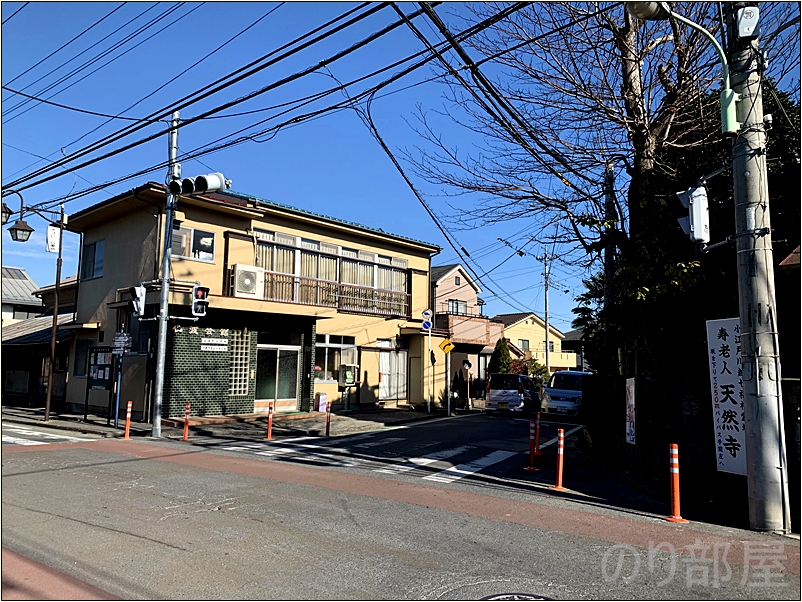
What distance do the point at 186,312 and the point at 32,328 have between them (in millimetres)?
11362

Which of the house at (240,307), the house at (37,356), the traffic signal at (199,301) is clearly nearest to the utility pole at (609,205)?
the traffic signal at (199,301)

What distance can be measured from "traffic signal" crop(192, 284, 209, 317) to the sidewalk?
3.34m

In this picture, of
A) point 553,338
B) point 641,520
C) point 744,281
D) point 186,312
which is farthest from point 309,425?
point 553,338

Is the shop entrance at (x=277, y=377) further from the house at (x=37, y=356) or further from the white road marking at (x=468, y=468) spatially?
the white road marking at (x=468, y=468)

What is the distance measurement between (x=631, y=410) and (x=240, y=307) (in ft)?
41.8

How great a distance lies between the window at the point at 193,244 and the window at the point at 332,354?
212 inches

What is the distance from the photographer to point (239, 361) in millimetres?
20922

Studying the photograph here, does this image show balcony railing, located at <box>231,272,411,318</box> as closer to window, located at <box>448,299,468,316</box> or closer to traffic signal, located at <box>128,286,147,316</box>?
traffic signal, located at <box>128,286,147,316</box>

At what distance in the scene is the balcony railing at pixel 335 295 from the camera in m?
22.4

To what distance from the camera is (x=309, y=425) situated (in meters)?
19.5

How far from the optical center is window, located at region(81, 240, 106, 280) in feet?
74.7

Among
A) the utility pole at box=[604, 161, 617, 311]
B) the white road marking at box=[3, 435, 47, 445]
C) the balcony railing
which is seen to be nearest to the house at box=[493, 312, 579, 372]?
the balcony railing

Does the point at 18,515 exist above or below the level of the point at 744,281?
below

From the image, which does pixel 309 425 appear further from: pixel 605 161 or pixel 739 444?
pixel 739 444
